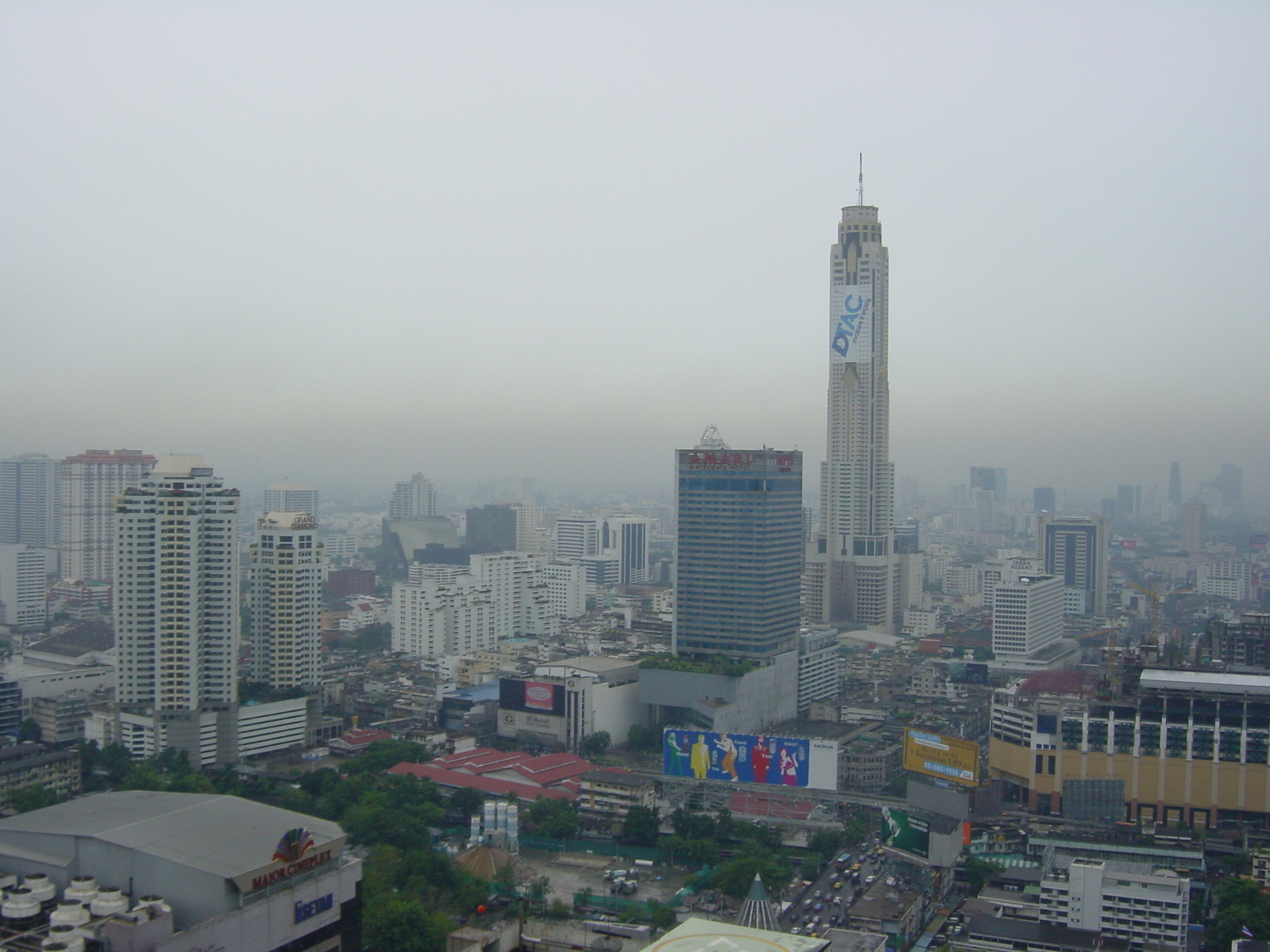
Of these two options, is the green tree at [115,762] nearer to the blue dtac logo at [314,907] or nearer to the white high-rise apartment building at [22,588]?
the blue dtac logo at [314,907]

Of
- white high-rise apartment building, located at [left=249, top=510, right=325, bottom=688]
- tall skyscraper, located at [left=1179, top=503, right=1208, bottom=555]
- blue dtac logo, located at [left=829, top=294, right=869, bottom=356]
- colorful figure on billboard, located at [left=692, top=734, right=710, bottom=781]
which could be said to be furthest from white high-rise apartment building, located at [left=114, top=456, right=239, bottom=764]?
tall skyscraper, located at [left=1179, top=503, right=1208, bottom=555]

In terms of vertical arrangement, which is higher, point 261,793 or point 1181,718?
point 1181,718

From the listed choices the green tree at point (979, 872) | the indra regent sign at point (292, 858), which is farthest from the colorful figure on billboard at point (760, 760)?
the indra regent sign at point (292, 858)

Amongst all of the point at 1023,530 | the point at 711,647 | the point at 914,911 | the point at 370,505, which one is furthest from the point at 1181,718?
the point at 370,505

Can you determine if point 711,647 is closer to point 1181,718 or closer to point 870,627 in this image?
point 1181,718

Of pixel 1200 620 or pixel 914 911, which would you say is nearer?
pixel 914 911

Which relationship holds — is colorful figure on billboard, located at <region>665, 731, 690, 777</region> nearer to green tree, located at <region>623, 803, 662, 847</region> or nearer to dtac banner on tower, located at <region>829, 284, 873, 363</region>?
green tree, located at <region>623, 803, 662, 847</region>

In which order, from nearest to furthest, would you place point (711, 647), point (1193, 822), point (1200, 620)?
1. point (1193, 822)
2. point (711, 647)
3. point (1200, 620)
